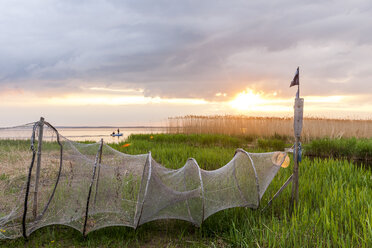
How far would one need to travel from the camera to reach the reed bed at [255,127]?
17.0m

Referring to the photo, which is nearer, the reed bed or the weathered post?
the weathered post

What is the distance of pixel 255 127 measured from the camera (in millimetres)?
17188

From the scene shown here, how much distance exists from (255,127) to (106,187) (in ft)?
46.5

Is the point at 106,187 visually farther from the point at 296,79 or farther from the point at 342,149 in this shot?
the point at 342,149

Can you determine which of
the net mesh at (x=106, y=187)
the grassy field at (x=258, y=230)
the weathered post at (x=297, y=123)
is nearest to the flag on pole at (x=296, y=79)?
the weathered post at (x=297, y=123)

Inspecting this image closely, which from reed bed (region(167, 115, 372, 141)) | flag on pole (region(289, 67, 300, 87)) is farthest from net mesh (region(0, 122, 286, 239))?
reed bed (region(167, 115, 372, 141))

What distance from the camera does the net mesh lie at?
3.90 meters

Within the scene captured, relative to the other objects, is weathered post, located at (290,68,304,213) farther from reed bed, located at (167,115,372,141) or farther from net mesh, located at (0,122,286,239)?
reed bed, located at (167,115,372,141)

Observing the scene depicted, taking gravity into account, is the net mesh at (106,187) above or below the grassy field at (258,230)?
→ above

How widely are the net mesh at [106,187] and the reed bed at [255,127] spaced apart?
12.4 m

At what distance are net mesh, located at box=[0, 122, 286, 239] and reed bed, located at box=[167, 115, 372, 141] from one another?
40.6 feet

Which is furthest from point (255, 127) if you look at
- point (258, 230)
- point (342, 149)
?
point (258, 230)

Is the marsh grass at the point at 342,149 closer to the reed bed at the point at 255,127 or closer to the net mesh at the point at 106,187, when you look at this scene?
the reed bed at the point at 255,127

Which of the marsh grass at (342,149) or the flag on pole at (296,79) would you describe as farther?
the marsh grass at (342,149)
